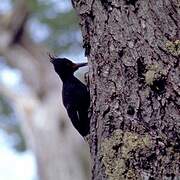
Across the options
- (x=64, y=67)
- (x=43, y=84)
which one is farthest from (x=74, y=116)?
(x=43, y=84)

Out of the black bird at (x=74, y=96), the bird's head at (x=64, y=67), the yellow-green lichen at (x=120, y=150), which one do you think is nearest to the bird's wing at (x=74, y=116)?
the black bird at (x=74, y=96)

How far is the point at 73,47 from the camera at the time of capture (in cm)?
854

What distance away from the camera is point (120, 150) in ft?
5.52

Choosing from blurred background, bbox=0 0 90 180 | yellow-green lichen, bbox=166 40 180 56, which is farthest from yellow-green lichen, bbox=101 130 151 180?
blurred background, bbox=0 0 90 180

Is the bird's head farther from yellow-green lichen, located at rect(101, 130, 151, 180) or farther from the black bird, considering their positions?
yellow-green lichen, located at rect(101, 130, 151, 180)

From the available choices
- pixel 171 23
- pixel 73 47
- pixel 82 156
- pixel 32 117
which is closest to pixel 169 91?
pixel 171 23

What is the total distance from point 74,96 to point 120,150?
464mm

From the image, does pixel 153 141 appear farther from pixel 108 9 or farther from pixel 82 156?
pixel 82 156

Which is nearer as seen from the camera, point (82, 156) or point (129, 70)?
point (129, 70)

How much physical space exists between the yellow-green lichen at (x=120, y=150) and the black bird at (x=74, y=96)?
1.04ft

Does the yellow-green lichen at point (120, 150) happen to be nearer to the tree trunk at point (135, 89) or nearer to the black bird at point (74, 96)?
the tree trunk at point (135, 89)

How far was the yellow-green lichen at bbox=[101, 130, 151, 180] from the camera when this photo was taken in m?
1.65

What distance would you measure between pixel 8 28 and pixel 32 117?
3.80 feet

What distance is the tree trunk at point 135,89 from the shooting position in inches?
63.9
